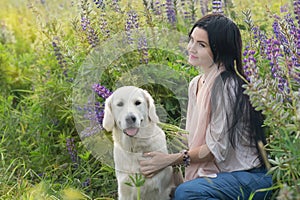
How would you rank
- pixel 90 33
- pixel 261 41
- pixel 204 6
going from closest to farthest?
pixel 261 41, pixel 90 33, pixel 204 6

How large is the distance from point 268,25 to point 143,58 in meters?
1.50

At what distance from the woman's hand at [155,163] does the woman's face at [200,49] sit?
547 millimetres

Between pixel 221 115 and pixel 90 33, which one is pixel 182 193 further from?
pixel 90 33

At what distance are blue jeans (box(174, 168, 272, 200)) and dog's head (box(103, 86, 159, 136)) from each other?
0.42 m

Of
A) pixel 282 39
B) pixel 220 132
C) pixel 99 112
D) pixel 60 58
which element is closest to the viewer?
pixel 220 132

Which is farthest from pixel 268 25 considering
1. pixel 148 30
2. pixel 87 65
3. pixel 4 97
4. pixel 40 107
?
pixel 4 97

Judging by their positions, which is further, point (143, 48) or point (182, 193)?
point (143, 48)

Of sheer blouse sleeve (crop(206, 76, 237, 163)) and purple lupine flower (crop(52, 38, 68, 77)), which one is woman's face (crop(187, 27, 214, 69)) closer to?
sheer blouse sleeve (crop(206, 76, 237, 163))

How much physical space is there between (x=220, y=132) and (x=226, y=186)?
0.29 meters

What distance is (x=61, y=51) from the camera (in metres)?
4.54

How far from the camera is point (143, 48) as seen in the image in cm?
394

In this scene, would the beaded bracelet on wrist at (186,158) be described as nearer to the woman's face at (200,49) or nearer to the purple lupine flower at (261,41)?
the woman's face at (200,49)

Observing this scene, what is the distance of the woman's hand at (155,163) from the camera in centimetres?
322

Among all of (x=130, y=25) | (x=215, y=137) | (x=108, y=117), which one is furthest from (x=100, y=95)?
(x=215, y=137)
